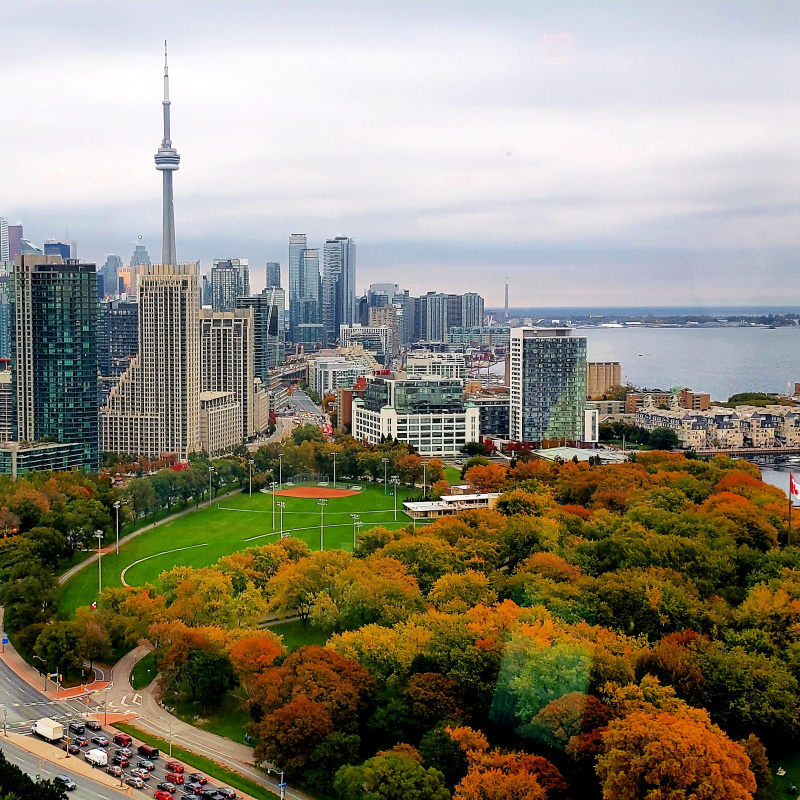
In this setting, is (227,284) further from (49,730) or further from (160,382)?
(49,730)

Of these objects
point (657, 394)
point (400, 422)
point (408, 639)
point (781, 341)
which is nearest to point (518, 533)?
point (408, 639)

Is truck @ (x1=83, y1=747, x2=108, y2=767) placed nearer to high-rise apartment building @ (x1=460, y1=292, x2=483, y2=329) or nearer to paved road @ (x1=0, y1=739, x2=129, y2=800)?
paved road @ (x1=0, y1=739, x2=129, y2=800)

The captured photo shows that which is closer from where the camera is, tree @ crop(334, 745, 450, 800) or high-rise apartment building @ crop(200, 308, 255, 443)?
tree @ crop(334, 745, 450, 800)

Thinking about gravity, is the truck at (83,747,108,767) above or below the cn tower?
below

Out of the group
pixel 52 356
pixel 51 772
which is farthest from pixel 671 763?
pixel 52 356

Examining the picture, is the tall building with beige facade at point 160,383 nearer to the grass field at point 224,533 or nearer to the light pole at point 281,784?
the grass field at point 224,533

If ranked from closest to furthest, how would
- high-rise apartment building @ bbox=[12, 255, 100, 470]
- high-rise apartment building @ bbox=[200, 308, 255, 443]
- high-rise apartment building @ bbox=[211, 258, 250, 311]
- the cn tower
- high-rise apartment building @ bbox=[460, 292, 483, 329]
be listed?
high-rise apartment building @ bbox=[12, 255, 100, 470], high-rise apartment building @ bbox=[200, 308, 255, 443], the cn tower, high-rise apartment building @ bbox=[211, 258, 250, 311], high-rise apartment building @ bbox=[460, 292, 483, 329]

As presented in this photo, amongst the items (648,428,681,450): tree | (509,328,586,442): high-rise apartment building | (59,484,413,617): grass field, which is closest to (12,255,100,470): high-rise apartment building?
(59,484,413,617): grass field
